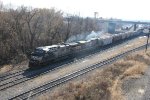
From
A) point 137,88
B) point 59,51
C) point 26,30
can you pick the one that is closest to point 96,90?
point 137,88

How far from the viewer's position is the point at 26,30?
57.5m

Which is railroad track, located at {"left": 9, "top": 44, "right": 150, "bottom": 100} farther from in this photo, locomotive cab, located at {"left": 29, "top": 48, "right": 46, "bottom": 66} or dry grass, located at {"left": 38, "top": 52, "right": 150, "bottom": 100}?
locomotive cab, located at {"left": 29, "top": 48, "right": 46, "bottom": 66}

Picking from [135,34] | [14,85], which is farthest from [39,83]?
[135,34]

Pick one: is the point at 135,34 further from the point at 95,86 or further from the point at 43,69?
the point at 95,86

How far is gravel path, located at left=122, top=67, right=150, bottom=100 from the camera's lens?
2402 centimetres

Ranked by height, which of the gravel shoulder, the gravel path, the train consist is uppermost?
the train consist

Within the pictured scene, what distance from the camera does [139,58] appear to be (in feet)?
147

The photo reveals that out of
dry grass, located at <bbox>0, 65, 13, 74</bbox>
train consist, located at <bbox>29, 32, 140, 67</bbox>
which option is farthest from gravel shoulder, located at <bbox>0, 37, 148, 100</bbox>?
dry grass, located at <bbox>0, 65, 13, 74</bbox>

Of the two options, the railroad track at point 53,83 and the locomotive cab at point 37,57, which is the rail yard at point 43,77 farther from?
the locomotive cab at point 37,57

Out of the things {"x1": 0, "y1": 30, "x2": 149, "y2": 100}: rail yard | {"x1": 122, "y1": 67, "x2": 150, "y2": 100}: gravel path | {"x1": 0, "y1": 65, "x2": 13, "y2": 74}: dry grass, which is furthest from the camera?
{"x1": 0, "y1": 65, "x2": 13, "y2": 74}: dry grass

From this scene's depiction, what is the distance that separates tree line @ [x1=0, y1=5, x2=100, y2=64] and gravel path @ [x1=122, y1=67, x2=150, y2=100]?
68.8 ft

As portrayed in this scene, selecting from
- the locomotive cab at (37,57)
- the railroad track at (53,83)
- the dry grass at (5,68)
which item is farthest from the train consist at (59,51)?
the railroad track at (53,83)

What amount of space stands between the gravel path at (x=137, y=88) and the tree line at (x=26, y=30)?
826 inches

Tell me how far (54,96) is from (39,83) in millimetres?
5692
